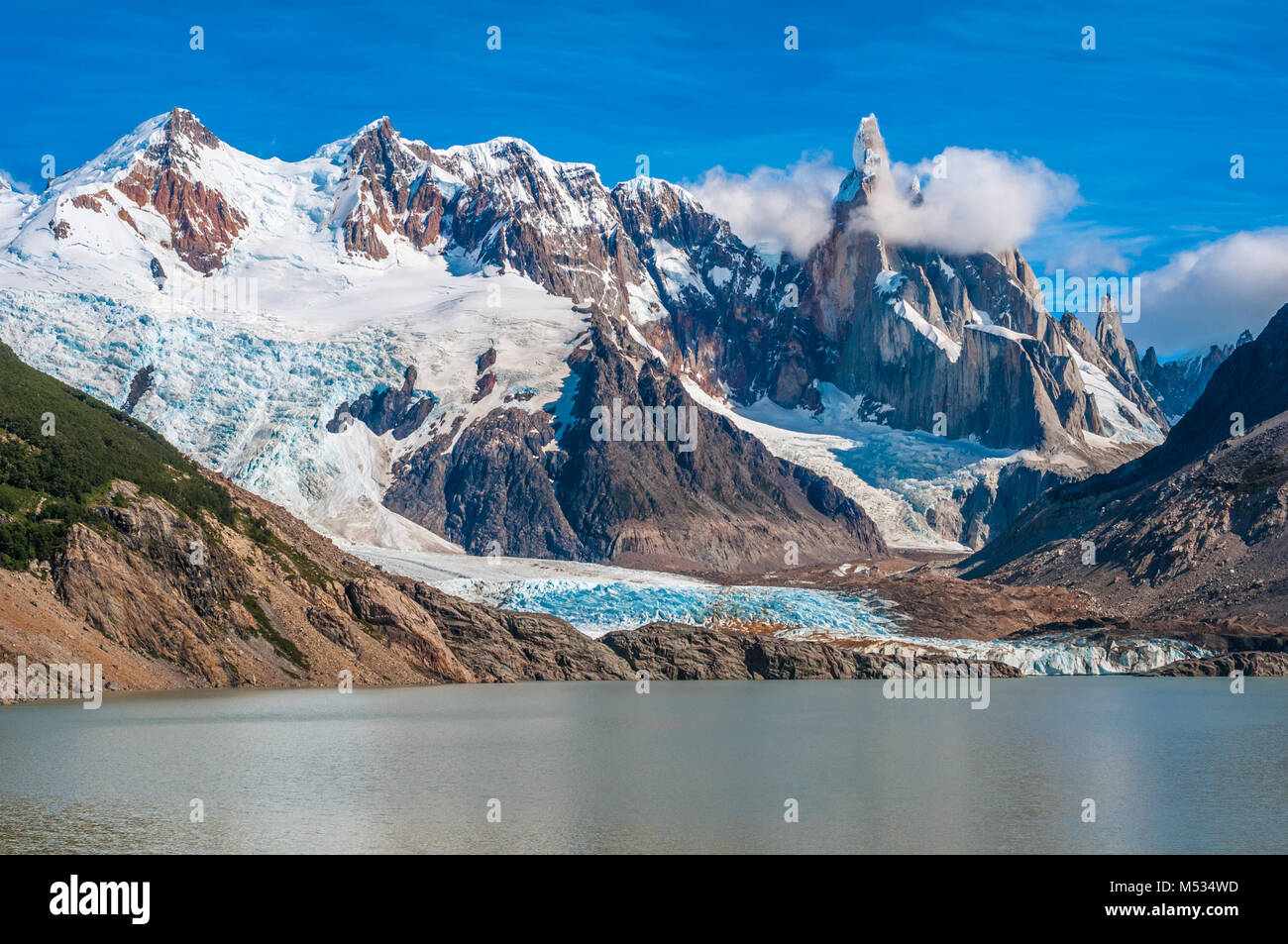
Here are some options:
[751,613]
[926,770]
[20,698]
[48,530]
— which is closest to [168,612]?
[48,530]

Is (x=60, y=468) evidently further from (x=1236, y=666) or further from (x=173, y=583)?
(x=1236, y=666)

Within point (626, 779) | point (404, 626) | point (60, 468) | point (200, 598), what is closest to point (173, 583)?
point (200, 598)

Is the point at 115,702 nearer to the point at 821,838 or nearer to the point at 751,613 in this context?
the point at 821,838

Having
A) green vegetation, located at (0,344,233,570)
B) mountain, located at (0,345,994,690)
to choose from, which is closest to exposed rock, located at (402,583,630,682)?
mountain, located at (0,345,994,690)

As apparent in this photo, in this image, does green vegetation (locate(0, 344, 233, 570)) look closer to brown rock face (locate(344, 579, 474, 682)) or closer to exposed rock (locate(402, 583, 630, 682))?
brown rock face (locate(344, 579, 474, 682))

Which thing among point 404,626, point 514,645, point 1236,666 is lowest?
point 1236,666

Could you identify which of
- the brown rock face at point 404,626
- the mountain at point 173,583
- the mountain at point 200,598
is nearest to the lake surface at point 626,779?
the mountain at point 173,583
